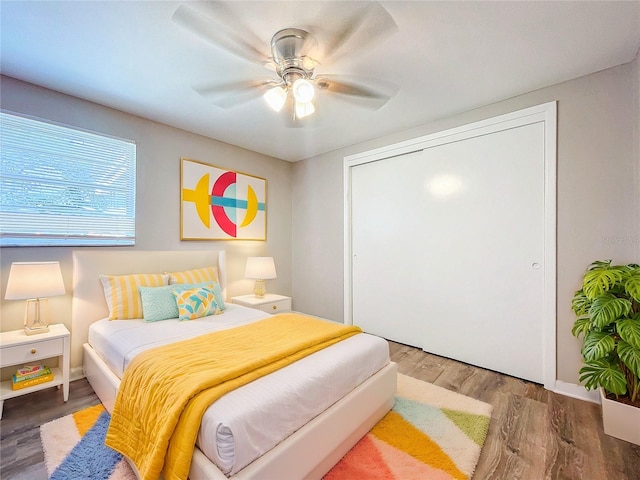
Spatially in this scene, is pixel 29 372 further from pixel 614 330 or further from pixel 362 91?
pixel 614 330

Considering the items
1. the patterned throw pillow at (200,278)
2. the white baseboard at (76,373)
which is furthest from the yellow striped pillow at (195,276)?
the white baseboard at (76,373)

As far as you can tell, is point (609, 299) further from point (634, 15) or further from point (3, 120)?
point (3, 120)

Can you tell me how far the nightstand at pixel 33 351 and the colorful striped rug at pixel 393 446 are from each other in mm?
328

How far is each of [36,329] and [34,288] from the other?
13.8 inches

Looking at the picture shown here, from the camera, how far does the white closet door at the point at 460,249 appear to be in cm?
250

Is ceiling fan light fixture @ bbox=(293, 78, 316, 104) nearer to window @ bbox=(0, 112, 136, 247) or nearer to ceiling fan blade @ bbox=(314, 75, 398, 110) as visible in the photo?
ceiling fan blade @ bbox=(314, 75, 398, 110)

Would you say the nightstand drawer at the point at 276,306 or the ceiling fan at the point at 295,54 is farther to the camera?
the nightstand drawer at the point at 276,306

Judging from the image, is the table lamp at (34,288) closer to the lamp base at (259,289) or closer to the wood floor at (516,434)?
the wood floor at (516,434)

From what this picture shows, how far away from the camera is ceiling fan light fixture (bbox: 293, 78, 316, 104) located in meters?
1.65

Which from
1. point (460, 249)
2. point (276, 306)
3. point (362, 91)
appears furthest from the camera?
point (276, 306)

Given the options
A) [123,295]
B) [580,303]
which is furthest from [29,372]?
[580,303]

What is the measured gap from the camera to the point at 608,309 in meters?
1.77

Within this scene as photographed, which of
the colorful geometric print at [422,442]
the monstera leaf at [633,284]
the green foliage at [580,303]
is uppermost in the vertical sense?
the monstera leaf at [633,284]

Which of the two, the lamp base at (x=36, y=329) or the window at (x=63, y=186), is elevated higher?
the window at (x=63, y=186)
